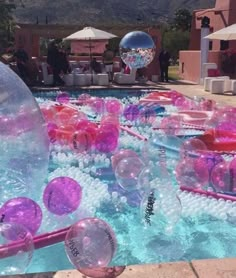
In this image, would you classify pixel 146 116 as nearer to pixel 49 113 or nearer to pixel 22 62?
pixel 49 113

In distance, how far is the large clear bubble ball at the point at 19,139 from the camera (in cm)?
409

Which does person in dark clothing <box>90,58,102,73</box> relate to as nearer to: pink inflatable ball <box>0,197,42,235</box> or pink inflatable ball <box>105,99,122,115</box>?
pink inflatable ball <box>105,99,122,115</box>

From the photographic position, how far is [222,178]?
5145mm

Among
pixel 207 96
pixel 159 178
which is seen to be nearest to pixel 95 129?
pixel 159 178

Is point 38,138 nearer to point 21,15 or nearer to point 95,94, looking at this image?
point 95,94

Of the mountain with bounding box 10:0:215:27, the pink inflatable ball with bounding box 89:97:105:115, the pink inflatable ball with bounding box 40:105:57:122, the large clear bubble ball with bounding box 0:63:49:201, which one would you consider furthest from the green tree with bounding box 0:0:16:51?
the mountain with bounding box 10:0:215:27

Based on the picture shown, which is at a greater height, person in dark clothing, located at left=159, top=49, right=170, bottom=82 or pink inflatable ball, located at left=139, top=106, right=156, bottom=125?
person in dark clothing, located at left=159, top=49, right=170, bottom=82

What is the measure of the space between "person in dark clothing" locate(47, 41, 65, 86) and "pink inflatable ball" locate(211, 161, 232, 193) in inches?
446

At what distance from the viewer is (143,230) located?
4.52m

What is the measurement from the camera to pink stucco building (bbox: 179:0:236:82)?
18175 millimetres

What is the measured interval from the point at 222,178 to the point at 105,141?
2123 millimetres

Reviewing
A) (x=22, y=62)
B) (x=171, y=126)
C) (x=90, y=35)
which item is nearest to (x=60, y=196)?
(x=171, y=126)

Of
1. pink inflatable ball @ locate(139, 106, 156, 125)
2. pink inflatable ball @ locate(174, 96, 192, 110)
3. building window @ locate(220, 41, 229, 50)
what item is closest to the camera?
pink inflatable ball @ locate(139, 106, 156, 125)

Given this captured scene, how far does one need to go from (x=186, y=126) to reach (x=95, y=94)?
21.8 ft
